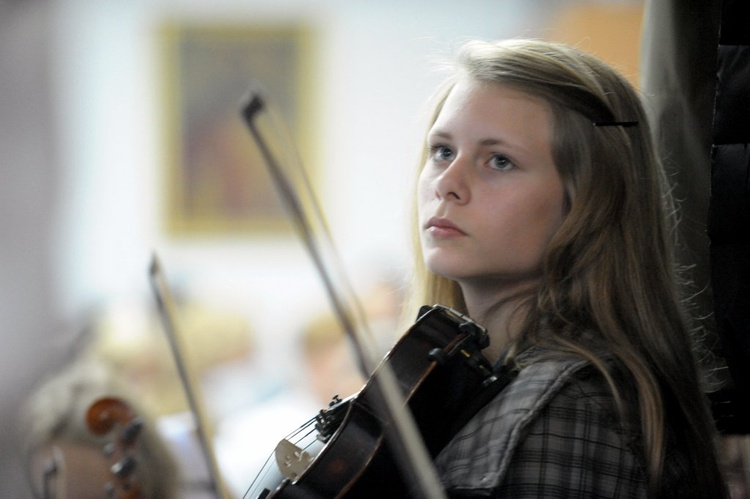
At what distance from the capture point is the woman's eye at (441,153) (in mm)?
1201

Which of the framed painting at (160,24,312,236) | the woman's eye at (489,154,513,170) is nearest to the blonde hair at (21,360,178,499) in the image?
the woman's eye at (489,154,513,170)

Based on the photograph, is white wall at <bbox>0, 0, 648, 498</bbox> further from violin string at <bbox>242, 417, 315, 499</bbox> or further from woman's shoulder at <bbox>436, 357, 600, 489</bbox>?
woman's shoulder at <bbox>436, 357, 600, 489</bbox>

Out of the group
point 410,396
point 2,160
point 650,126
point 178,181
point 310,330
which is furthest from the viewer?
point 178,181

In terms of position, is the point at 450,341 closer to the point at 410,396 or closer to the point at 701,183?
the point at 410,396

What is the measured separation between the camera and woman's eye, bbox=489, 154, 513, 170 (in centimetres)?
115

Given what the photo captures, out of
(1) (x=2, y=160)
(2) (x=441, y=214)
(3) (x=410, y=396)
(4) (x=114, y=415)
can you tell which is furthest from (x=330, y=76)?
(3) (x=410, y=396)

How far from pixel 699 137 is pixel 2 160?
1362 millimetres

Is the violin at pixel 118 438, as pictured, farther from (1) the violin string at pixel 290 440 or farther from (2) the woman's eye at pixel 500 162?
(2) the woman's eye at pixel 500 162

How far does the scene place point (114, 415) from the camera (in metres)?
1.40

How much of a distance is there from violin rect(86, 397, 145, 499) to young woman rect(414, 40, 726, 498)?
1.47 ft

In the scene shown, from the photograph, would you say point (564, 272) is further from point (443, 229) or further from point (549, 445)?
point (549, 445)

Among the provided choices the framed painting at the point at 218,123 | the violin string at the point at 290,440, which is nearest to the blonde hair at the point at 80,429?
the violin string at the point at 290,440

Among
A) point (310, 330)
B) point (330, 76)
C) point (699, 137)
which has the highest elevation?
point (699, 137)

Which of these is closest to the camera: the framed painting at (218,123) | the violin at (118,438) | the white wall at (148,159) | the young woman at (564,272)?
the young woman at (564,272)
